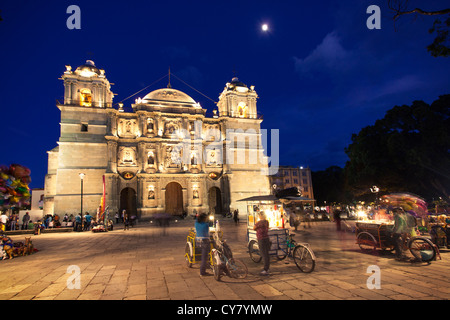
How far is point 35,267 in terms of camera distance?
321 inches

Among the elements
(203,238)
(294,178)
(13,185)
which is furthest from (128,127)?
(294,178)

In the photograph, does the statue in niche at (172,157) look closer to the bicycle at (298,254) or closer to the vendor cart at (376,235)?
the bicycle at (298,254)

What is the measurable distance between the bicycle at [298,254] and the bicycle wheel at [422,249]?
11.0ft

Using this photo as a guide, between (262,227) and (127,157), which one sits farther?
(127,157)

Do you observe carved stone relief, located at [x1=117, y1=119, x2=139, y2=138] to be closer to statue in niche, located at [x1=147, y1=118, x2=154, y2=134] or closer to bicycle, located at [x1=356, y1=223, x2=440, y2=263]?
statue in niche, located at [x1=147, y1=118, x2=154, y2=134]

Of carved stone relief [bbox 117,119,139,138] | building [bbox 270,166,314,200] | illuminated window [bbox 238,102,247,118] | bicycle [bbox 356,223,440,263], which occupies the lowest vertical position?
bicycle [bbox 356,223,440,263]

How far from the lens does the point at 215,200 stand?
36.2m

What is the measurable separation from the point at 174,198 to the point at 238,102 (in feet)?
54.2

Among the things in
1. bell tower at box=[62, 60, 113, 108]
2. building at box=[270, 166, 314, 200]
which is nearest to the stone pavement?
bell tower at box=[62, 60, 113, 108]

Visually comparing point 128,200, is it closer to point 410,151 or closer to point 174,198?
point 174,198

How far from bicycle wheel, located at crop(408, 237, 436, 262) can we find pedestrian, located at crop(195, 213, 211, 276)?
593 cm

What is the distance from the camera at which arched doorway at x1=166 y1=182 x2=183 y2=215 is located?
1315 inches

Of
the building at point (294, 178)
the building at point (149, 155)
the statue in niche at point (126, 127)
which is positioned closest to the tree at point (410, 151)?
the building at point (149, 155)
